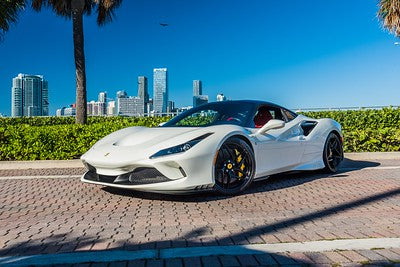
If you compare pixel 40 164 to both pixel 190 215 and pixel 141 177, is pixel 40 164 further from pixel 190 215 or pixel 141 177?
pixel 190 215

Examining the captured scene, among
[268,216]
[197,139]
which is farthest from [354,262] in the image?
[197,139]

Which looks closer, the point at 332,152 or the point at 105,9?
the point at 332,152

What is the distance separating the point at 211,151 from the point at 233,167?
497 millimetres

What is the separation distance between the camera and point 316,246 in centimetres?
291

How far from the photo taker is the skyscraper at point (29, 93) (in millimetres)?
48066

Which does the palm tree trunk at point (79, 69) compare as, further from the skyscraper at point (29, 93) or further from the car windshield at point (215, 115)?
the skyscraper at point (29, 93)

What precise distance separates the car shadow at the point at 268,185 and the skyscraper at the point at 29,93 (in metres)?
43.7

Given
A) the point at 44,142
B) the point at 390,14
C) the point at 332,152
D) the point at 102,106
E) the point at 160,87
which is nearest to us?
the point at 332,152

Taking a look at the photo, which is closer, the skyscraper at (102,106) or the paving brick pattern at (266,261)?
the paving brick pattern at (266,261)

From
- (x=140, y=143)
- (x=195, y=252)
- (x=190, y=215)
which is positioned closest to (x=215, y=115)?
(x=140, y=143)

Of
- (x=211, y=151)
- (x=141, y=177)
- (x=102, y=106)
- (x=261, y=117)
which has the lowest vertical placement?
(x=141, y=177)

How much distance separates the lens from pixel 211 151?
4.57 metres

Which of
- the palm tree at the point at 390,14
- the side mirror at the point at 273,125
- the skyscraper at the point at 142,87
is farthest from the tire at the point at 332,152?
the skyscraper at the point at 142,87

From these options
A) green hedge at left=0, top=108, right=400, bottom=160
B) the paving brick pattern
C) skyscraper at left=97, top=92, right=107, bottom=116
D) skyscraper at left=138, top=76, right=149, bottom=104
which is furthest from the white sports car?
skyscraper at left=138, top=76, right=149, bottom=104
